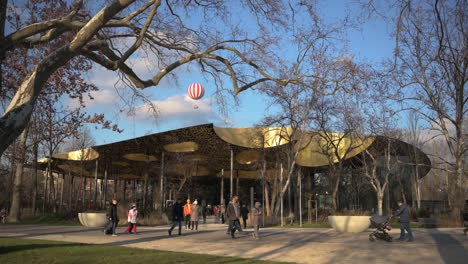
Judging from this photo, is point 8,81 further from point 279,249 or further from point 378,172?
point 378,172

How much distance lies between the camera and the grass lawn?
975 cm

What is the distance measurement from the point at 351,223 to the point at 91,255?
12069 mm

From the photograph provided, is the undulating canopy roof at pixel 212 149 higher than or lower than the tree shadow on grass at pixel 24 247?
higher

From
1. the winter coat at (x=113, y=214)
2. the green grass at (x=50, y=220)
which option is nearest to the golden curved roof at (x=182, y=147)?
the green grass at (x=50, y=220)

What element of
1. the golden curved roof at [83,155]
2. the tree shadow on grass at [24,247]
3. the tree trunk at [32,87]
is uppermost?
the golden curved roof at [83,155]

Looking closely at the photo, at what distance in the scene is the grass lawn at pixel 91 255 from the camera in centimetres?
975

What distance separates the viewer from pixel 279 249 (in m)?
12.2

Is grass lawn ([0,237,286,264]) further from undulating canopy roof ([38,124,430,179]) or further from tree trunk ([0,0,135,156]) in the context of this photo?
undulating canopy roof ([38,124,430,179])

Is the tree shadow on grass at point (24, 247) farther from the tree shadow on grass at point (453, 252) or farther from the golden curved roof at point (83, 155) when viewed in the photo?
the golden curved roof at point (83, 155)

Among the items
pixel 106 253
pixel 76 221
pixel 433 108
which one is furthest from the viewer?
pixel 76 221

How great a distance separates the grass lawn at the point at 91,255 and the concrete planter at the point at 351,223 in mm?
10217

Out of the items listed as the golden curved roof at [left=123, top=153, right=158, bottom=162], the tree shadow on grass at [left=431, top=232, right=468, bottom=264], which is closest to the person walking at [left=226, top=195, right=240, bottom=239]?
the tree shadow on grass at [left=431, top=232, right=468, bottom=264]

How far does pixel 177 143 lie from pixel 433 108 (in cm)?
1930

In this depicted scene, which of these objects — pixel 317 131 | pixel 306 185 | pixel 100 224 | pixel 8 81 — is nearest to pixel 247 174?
pixel 306 185
